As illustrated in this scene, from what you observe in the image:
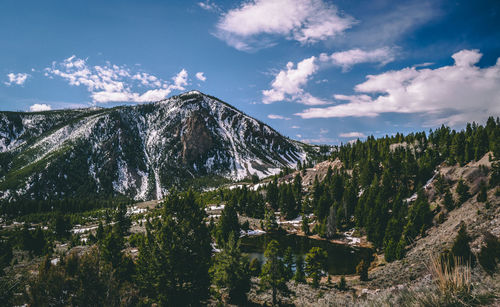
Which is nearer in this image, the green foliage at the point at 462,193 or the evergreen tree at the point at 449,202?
the green foliage at the point at 462,193

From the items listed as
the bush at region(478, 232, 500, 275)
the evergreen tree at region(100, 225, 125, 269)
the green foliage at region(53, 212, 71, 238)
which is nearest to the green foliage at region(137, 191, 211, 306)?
the evergreen tree at region(100, 225, 125, 269)

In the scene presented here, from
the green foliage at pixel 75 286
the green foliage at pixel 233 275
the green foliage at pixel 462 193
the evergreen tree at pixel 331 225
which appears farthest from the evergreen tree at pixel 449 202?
the green foliage at pixel 75 286

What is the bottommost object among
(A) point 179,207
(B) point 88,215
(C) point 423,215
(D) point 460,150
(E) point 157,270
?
(B) point 88,215

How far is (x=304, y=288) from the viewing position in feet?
153

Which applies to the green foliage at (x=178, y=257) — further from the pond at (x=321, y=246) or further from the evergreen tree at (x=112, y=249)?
the pond at (x=321, y=246)

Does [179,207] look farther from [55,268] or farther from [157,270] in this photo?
[55,268]

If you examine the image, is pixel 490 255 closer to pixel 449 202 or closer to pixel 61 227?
pixel 449 202

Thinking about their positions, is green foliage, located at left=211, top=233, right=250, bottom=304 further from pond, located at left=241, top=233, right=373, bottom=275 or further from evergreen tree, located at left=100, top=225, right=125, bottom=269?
pond, located at left=241, top=233, right=373, bottom=275

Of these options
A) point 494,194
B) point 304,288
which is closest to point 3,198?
point 304,288

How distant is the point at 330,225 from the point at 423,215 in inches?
1274

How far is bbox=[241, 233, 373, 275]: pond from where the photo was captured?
66.7 m

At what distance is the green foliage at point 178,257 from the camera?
19.9 m

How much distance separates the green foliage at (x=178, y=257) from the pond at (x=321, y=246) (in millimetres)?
50416

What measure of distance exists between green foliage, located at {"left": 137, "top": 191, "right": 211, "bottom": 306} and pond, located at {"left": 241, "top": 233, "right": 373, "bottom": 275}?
165 feet
